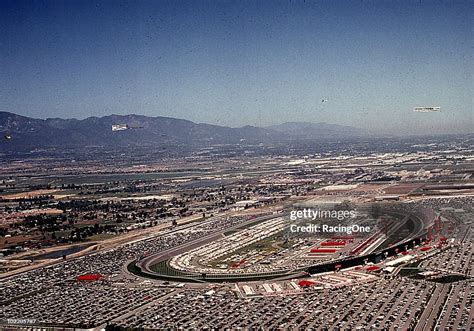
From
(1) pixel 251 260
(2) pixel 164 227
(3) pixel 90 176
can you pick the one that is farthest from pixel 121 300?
(3) pixel 90 176

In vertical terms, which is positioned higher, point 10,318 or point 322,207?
point 322,207

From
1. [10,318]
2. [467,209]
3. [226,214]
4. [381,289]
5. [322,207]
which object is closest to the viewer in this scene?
[10,318]

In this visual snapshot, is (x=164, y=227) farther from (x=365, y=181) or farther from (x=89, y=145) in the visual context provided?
(x=89, y=145)

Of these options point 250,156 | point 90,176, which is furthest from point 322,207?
Result: point 250,156

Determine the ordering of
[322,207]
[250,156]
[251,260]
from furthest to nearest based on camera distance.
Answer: [250,156], [322,207], [251,260]

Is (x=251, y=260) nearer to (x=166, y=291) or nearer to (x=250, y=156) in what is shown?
(x=166, y=291)

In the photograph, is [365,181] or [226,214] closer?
[226,214]
